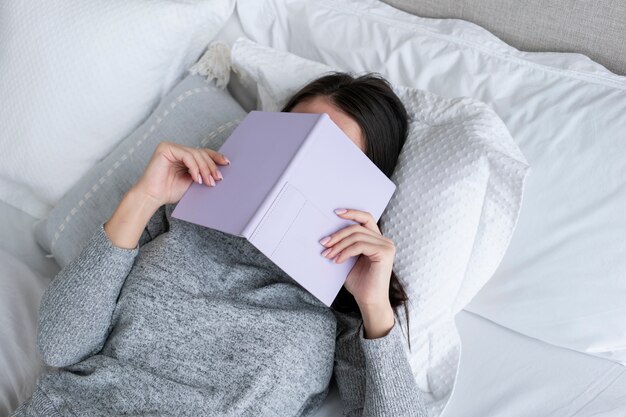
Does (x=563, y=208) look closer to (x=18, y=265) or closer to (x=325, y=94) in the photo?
(x=325, y=94)

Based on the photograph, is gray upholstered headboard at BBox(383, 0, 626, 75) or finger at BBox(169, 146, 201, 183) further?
gray upholstered headboard at BBox(383, 0, 626, 75)

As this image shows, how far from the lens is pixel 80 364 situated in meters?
1.02

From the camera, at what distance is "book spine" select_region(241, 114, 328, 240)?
2.86ft

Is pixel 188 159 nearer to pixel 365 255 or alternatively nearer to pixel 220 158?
pixel 220 158

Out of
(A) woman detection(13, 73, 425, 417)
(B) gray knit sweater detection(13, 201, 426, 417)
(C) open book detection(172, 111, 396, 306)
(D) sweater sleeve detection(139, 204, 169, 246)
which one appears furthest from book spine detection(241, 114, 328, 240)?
(D) sweater sleeve detection(139, 204, 169, 246)

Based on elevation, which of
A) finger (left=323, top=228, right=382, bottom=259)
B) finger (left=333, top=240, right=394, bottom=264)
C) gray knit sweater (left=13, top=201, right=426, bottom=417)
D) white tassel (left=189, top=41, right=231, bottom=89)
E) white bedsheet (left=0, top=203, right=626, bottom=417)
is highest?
white tassel (left=189, top=41, right=231, bottom=89)

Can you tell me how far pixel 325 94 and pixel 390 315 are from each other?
37cm

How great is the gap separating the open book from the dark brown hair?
0.32ft

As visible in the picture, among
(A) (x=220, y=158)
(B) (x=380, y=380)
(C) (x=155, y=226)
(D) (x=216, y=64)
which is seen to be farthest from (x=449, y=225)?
(D) (x=216, y=64)

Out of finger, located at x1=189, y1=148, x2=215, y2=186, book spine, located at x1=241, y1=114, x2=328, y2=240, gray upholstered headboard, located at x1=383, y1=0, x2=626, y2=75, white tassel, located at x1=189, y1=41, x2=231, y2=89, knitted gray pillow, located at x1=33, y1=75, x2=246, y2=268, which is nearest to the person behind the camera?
book spine, located at x1=241, y1=114, x2=328, y2=240

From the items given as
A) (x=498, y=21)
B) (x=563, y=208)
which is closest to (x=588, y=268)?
(x=563, y=208)

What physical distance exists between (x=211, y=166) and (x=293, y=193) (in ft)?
0.50

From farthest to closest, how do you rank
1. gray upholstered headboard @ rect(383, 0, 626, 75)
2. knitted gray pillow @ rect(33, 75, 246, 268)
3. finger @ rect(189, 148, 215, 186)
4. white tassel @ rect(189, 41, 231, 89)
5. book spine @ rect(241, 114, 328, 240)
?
white tassel @ rect(189, 41, 231, 89), knitted gray pillow @ rect(33, 75, 246, 268), gray upholstered headboard @ rect(383, 0, 626, 75), finger @ rect(189, 148, 215, 186), book spine @ rect(241, 114, 328, 240)

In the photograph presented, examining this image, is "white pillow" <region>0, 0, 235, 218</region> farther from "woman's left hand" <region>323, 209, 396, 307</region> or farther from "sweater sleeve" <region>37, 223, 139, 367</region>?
"woman's left hand" <region>323, 209, 396, 307</region>
